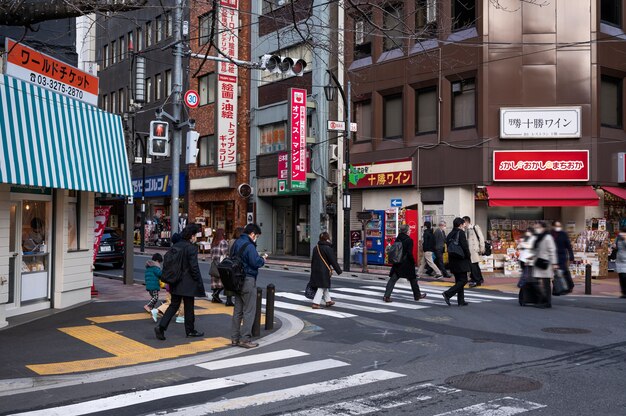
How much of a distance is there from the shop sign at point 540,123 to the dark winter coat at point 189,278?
15478mm

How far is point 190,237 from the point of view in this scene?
10.2m

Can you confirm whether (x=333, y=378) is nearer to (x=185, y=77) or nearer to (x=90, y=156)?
(x=90, y=156)

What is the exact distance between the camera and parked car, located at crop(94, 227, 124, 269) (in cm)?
2430

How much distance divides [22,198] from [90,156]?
146cm

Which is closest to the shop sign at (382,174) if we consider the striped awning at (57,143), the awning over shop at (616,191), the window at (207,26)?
the awning over shop at (616,191)

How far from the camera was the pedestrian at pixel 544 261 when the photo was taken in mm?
13172

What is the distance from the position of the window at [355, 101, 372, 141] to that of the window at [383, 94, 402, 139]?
0.84m

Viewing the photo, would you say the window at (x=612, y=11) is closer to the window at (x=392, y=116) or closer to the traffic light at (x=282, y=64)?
the window at (x=392, y=116)

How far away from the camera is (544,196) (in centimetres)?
2208

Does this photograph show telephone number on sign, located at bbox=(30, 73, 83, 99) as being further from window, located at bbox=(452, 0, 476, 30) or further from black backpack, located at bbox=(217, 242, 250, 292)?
window, located at bbox=(452, 0, 476, 30)

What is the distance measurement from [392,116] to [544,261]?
1473 cm

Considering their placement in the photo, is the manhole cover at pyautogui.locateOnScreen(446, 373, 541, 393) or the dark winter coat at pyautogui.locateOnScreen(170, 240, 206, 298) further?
the dark winter coat at pyautogui.locateOnScreen(170, 240, 206, 298)

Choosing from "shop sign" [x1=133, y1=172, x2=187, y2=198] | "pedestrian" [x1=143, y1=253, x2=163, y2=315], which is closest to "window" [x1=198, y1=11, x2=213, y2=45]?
"pedestrian" [x1=143, y1=253, x2=163, y2=315]

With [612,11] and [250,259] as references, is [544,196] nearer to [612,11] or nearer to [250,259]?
[612,11]
